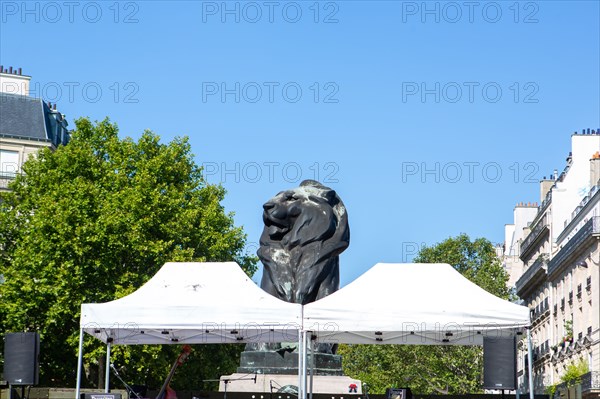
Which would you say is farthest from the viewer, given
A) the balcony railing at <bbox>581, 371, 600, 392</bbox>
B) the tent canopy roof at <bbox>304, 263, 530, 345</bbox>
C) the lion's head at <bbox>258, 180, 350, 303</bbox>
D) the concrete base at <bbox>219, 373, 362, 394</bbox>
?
the balcony railing at <bbox>581, 371, 600, 392</bbox>

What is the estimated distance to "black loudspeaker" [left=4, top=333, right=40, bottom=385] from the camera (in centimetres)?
1905

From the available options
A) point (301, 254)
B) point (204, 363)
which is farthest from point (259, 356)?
point (204, 363)

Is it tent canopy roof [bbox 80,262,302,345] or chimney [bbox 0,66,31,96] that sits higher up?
chimney [bbox 0,66,31,96]

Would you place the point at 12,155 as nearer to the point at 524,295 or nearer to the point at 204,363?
the point at 204,363

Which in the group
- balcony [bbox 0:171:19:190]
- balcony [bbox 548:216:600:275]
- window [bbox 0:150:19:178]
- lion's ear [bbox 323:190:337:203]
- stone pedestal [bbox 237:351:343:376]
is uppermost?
window [bbox 0:150:19:178]

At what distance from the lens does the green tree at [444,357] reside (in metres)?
64.4

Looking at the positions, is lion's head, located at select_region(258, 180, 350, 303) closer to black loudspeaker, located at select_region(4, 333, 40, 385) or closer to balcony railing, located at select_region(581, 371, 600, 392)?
black loudspeaker, located at select_region(4, 333, 40, 385)

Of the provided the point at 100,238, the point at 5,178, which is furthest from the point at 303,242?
the point at 5,178

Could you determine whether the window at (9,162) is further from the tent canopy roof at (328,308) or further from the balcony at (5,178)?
the tent canopy roof at (328,308)

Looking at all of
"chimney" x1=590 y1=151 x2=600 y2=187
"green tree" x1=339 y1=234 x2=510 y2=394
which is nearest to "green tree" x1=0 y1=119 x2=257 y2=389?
"green tree" x1=339 y1=234 x2=510 y2=394

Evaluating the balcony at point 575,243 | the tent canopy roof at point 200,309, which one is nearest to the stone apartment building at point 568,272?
the balcony at point 575,243

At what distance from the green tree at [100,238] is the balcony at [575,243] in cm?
1623

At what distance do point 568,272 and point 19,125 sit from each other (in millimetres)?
30072

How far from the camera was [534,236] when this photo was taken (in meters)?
74.7
